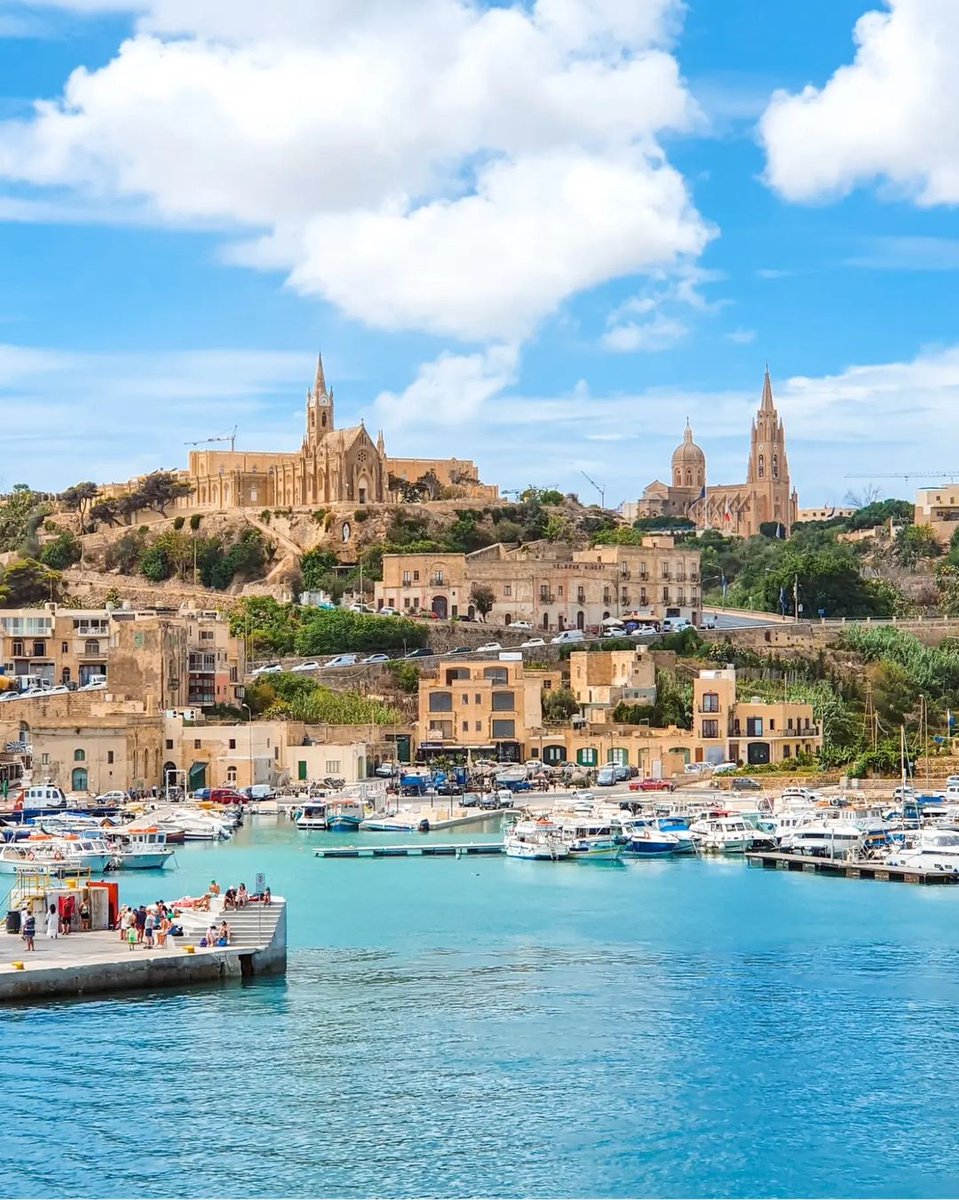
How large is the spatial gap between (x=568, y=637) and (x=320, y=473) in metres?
27.4

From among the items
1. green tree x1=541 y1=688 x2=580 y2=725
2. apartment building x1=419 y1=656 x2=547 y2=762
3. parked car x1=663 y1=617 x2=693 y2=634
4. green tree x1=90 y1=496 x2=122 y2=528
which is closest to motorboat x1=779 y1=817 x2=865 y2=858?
apartment building x1=419 y1=656 x2=547 y2=762

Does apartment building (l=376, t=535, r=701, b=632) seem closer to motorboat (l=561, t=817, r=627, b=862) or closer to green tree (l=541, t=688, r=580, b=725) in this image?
green tree (l=541, t=688, r=580, b=725)

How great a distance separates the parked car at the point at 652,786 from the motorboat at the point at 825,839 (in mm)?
14060

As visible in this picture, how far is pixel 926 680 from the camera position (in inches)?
3497

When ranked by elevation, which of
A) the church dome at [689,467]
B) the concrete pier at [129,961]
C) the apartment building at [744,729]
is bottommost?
the concrete pier at [129,961]

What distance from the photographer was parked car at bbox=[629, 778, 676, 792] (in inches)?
2756

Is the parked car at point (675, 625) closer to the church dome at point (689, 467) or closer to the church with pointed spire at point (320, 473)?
the church with pointed spire at point (320, 473)

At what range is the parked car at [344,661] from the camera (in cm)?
8565

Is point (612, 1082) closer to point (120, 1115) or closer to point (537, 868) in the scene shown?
point (120, 1115)

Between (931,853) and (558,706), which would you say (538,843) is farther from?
(558,706)

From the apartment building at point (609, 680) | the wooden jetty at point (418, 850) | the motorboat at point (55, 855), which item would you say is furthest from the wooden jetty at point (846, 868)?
the apartment building at point (609, 680)

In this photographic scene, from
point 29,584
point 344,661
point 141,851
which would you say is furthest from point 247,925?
point 29,584

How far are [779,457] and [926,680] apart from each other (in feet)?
314

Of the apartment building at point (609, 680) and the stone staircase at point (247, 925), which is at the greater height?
the apartment building at point (609, 680)
